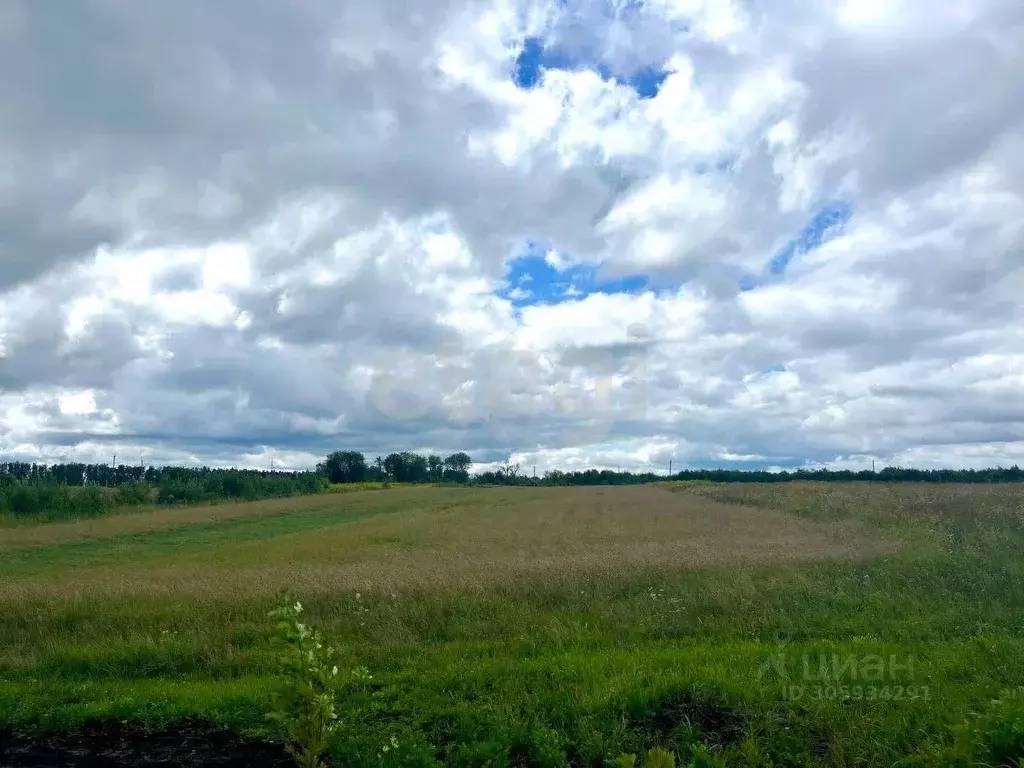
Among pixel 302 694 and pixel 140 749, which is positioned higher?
pixel 302 694

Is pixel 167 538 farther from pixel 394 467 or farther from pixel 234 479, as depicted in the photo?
pixel 394 467

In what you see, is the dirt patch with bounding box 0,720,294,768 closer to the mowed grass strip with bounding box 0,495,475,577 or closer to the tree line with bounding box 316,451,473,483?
the mowed grass strip with bounding box 0,495,475,577

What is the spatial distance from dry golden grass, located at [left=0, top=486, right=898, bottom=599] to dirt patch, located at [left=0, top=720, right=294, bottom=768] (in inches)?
251

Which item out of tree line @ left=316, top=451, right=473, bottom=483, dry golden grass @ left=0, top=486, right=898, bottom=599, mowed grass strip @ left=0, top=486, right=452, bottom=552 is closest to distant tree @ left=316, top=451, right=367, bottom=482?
tree line @ left=316, top=451, right=473, bottom=483

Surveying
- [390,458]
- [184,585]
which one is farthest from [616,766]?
[390,458]

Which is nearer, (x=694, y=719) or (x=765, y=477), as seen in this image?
(x=694, y=719)

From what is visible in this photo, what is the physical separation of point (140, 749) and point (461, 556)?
14.5 metres

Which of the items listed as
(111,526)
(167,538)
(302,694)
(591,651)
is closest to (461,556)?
(591,651)

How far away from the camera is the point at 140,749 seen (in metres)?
8.19

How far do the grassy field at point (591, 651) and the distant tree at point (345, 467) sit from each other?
156792mm

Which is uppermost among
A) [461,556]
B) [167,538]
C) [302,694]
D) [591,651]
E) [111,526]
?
[302,694]

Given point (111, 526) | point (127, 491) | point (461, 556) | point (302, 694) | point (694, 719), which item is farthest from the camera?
point (127, 491)

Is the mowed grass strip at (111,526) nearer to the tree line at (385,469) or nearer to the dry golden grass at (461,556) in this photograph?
the dry golden grass at (461,556)

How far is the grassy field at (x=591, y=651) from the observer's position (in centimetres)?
775
